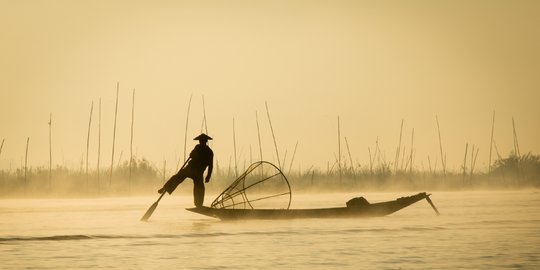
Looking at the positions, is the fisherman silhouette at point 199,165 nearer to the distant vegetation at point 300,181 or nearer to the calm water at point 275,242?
the calm water at point 275,242

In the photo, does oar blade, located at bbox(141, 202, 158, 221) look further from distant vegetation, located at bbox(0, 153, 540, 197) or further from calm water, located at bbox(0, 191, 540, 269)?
distant vegetation, located at bbox(0, 153, 540, 197)

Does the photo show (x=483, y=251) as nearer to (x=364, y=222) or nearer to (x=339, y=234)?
(x=339, y=234)

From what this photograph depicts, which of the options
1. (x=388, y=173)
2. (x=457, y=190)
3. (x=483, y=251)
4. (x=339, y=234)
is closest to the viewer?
(x=483, y=251)

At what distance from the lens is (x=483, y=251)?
1723cm

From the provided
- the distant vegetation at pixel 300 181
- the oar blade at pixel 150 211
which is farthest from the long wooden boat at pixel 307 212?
the distant vegetation at pixel 300 181

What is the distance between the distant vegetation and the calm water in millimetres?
16459

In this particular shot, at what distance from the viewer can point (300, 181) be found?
5072cm

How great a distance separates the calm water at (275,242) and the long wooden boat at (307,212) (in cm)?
22

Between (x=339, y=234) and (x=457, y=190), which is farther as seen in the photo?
(x=457, y=190)

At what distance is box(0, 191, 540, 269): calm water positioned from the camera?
15.7 m

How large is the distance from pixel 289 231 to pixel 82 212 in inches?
429

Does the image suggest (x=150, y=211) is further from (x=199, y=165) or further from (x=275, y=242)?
(x=275, y=242)

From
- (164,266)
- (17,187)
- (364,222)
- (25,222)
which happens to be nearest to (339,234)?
(364,222)

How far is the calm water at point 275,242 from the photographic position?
15.7m
